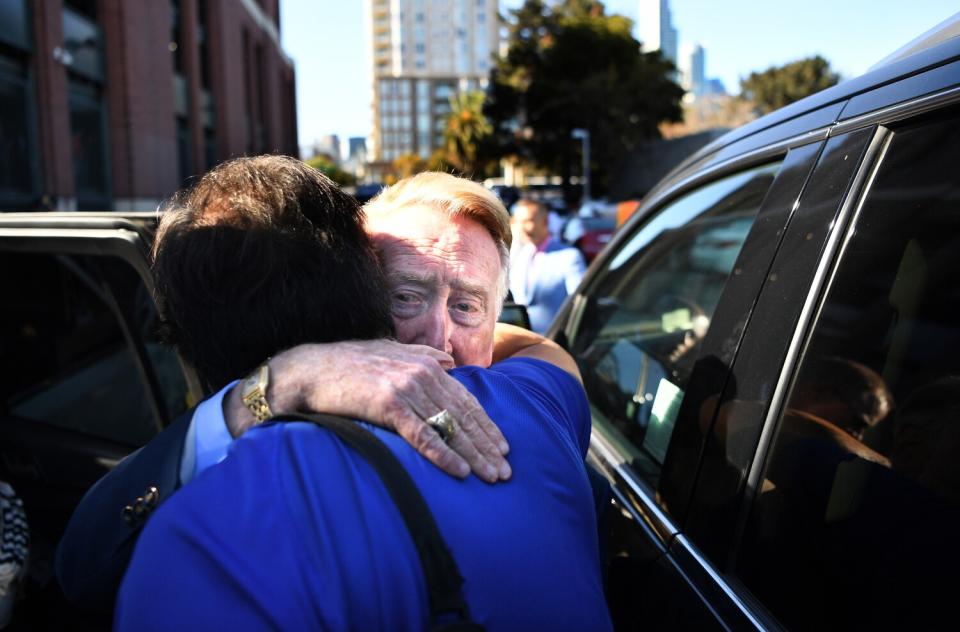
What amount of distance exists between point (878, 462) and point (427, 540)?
2.89 ft

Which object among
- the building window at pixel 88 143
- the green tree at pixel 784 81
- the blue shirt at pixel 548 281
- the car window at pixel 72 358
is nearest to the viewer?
the car window at pixel 72 358

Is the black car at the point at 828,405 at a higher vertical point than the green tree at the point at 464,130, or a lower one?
lower

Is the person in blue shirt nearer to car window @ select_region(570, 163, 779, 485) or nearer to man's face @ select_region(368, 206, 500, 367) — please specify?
man's face @ select_region(368, 206, 500, 367)

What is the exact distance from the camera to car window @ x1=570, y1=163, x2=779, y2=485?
6.16 ft

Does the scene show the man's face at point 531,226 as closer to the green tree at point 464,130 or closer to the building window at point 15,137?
the building window at point 15,137

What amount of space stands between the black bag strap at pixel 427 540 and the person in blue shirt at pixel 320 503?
0.02 meters

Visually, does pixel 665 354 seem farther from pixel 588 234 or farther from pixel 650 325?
pixel 588 234

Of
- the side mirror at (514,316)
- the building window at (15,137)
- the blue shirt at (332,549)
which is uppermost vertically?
the building window at (15,137)

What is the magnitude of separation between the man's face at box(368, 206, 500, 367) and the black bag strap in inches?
28.1

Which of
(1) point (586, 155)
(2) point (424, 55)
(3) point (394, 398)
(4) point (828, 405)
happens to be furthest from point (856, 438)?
(2) point (424, 55)

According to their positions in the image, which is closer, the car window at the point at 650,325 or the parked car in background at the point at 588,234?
the car window at the point at 650,325

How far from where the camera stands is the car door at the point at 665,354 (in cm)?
140

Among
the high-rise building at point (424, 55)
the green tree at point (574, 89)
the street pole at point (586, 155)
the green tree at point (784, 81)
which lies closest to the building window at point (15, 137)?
the street pole at point (586, 155)

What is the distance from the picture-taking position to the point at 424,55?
397 feet
